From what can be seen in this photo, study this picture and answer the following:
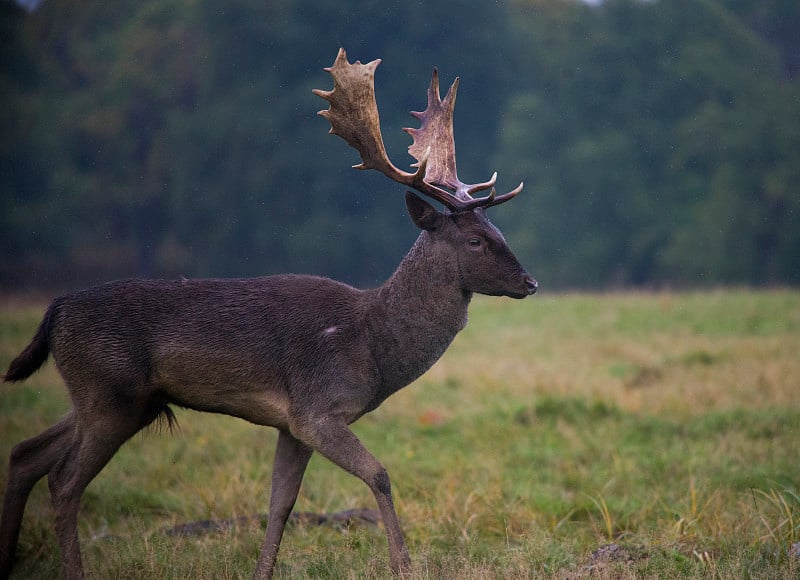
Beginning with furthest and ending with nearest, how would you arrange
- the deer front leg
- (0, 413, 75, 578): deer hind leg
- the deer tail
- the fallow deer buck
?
(0, 413, 75, 578): deer hind leg, the deer tail, the fallow deer buck, the deer front leg

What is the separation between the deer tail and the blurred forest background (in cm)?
2729

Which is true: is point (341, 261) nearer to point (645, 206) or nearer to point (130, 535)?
point (645, 206)

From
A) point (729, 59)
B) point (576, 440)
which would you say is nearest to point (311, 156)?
point (729, 59)

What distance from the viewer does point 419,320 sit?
20.2ft

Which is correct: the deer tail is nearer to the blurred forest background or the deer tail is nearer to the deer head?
the deer head

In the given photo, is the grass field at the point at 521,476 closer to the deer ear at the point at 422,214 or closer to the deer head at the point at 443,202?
the deer head at the point at 443,202

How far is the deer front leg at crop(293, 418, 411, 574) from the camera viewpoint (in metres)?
5.82

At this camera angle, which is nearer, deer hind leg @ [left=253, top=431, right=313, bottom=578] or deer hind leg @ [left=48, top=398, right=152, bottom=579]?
deer hind leg @ [left=48, top=398, right=152, bottom=579]

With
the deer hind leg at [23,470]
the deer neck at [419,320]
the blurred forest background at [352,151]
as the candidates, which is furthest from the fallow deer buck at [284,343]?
the blurred forest background at [352,151]

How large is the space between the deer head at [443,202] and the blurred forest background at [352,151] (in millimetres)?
Answer: 26998

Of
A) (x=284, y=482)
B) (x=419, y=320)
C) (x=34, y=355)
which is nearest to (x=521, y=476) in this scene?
(x=284, y=482)

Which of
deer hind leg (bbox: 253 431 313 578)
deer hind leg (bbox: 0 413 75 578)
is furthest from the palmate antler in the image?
deer hind leg (bbox: 0 413 75 578)

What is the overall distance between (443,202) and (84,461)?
2.52m

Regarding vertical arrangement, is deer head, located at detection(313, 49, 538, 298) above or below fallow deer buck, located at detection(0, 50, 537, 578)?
above
